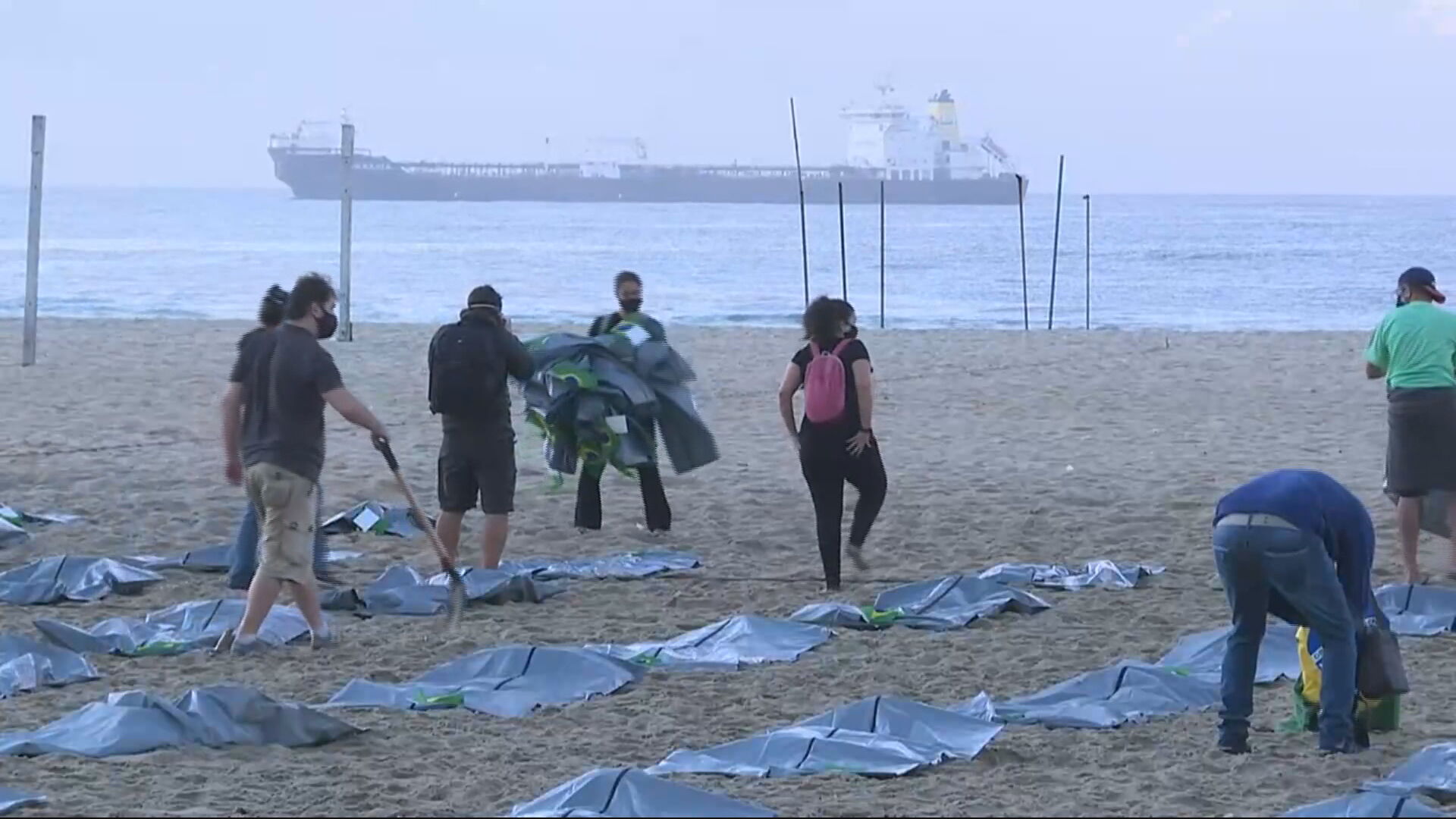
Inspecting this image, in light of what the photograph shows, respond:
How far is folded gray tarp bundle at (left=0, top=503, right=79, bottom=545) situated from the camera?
9984 mm

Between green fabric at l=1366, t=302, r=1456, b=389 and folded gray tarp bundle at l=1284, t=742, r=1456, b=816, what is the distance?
2765 millimetres

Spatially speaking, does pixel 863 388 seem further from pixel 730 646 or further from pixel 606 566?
pixel 606 566

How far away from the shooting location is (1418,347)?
8320 mm

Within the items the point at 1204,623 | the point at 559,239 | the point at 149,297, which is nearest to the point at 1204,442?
the point at 1204,623

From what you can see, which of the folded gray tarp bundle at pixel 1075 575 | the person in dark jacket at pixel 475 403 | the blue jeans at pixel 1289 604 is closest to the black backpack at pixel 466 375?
the person in dark jacket at pixel 475 403

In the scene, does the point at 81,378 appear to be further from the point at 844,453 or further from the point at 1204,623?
the point at 1204,623

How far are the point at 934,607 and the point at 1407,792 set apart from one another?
3153mm

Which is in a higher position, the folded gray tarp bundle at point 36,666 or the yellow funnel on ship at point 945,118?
the yellow funnel on ship at point 945,118

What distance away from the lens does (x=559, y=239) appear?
80000mm

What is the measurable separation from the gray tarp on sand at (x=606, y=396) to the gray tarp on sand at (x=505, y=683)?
2709mm

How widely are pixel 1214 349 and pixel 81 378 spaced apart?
12251 millimetres

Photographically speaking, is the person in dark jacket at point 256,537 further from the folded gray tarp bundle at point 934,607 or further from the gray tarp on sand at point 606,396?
the folded gray tarp bundle at point 934,607

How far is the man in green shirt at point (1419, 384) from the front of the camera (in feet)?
27.3

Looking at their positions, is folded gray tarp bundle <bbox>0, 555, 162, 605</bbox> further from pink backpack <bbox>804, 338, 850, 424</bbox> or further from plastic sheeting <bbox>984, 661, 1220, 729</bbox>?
plastic sheeting <bbox>984, 661, 1220, 729</bbox>
